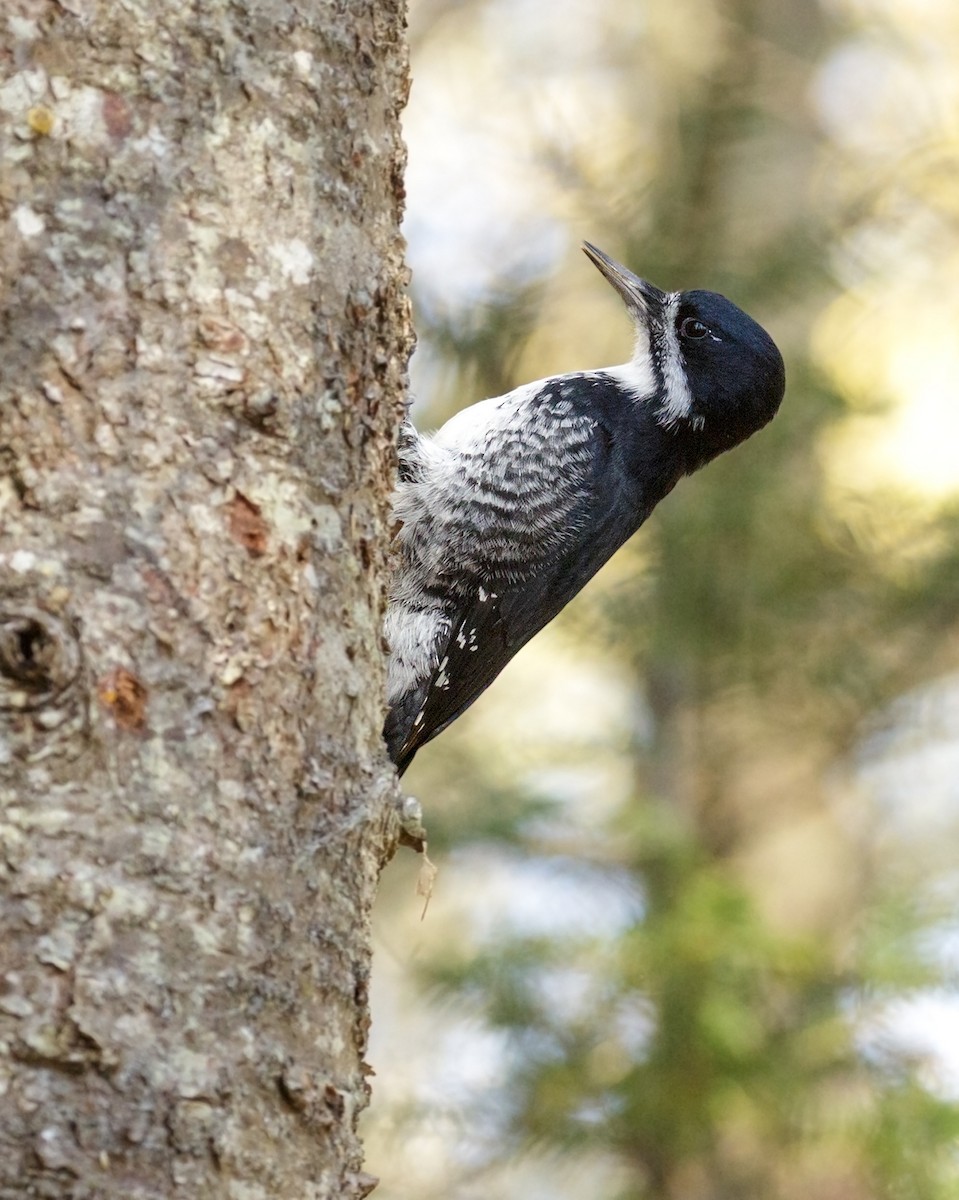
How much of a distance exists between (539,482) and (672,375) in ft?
1.85

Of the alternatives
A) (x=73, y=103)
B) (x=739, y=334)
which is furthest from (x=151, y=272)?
(x=739, y=334)

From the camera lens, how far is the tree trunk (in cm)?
163

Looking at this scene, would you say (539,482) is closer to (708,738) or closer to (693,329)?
(693,329)

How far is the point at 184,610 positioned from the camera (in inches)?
70.6

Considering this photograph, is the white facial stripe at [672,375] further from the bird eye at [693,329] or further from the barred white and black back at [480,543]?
the barred white and black back at [480,543]

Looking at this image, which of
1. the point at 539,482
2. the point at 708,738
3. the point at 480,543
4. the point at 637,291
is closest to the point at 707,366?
the point at 637,291

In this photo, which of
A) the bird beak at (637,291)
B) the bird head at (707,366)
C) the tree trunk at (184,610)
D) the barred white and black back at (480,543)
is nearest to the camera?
the tree trunk at (184,610)

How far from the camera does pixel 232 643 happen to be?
6.02 feet

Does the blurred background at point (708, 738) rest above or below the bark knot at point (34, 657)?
above

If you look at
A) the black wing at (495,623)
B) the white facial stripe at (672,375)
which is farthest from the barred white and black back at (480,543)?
the white facial stripe at (672,375)

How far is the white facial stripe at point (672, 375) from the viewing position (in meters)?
3.91

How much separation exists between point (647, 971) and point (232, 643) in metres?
2.90

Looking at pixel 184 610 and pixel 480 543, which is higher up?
pixel 480 543

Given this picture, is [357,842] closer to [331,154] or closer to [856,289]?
[331,154]
